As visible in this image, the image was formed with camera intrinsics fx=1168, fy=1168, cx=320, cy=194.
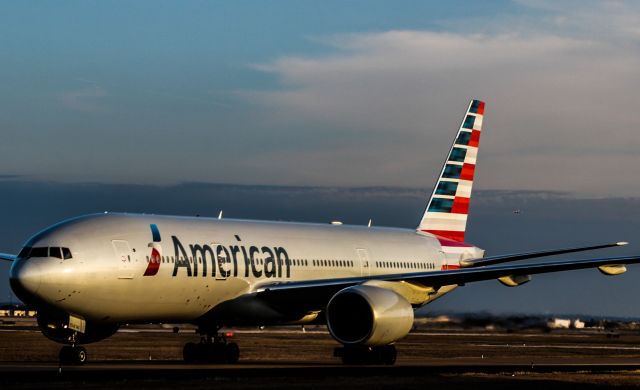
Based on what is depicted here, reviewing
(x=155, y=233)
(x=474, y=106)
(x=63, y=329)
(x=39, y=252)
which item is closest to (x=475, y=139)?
(x=474, y=106)

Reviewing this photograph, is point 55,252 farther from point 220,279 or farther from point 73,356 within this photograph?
point 220,279

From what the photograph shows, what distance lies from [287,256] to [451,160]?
42.2 ft

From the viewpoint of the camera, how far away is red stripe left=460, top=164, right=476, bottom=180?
50.8 m

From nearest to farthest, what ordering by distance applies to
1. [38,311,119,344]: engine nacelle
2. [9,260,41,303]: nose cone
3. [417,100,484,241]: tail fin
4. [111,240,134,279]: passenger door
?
[9,260,41,303]: nose cone, [111,240,134,279]: passenger door, [38,311,119,344]: engine nacelle, [417,100,484,241]: tail fin

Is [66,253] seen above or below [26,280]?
above

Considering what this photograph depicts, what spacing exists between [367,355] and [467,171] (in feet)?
53.6

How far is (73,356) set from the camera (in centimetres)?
3366

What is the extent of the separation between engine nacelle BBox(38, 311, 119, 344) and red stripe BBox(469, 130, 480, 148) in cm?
2066

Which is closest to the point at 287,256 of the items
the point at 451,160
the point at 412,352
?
the point at 412,352

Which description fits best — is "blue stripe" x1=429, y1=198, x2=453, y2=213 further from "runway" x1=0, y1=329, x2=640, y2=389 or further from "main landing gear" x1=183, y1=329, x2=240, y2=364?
"main landing gear" x1=183, y1=329, x2=240, y2=364

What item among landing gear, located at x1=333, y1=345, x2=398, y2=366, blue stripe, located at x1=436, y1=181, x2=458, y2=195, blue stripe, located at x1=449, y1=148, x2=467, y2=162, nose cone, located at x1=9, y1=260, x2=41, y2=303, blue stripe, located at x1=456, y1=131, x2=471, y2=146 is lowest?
landing gear, located at x1=333, y1=345, x2=398, y2=366

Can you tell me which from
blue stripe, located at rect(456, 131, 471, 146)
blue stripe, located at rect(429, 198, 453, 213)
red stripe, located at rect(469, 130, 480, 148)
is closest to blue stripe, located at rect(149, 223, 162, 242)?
blue stripe, located at rect(429, 198, 453, 213)

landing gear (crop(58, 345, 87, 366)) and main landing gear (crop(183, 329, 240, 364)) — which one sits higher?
landing gear (crop(58, 345, 87, 366))

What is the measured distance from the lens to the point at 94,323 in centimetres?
3459
